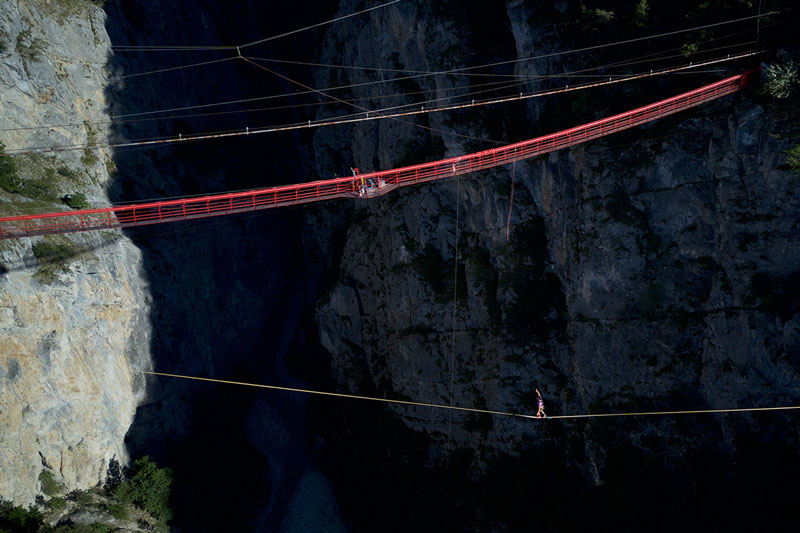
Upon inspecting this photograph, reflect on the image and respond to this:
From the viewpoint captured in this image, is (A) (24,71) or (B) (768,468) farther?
(A) (24,71)

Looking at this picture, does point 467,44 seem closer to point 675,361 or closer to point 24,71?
point 675,361

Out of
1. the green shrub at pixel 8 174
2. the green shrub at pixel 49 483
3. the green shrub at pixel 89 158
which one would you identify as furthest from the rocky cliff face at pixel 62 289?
the green shrub at pixel 8 174

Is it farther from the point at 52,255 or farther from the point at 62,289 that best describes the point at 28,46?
the point at 62,289

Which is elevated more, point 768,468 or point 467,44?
point 467,44

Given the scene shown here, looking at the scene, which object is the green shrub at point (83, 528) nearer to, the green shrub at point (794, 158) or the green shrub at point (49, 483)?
the green shrub at point (49, 483)

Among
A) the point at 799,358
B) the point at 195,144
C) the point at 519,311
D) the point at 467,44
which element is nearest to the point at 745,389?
the point at 799,358

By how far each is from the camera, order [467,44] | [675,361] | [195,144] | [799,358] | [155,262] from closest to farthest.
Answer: [799,358], [675,361], [467,44], [155,262], [195,144]

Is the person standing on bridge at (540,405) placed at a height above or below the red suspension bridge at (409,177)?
below
